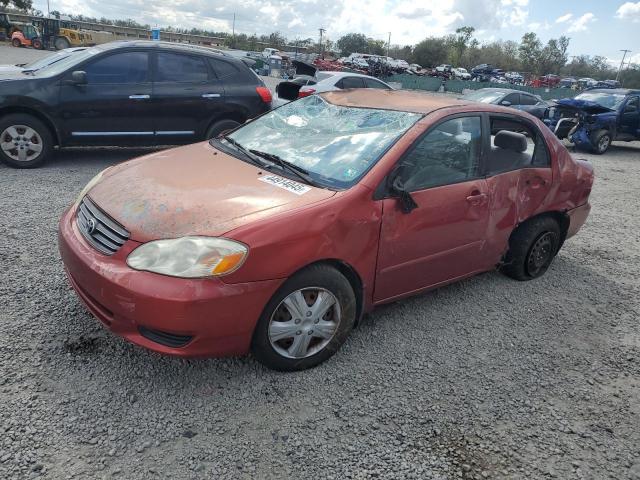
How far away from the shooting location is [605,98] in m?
13.4

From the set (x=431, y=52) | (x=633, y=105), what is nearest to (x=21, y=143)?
(x=633, y=105)

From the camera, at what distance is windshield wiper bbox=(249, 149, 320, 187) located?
295cm

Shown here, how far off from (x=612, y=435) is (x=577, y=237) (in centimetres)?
368

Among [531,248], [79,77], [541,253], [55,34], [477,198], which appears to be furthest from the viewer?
[55,34]

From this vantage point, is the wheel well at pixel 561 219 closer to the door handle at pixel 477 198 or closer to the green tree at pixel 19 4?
the door handle at pixel 477 198

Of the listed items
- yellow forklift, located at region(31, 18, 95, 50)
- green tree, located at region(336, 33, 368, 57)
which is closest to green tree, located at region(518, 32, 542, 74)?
green tree, located at region(336, 33, 368, 57)

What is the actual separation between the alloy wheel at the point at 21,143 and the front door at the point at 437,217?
5203 mm

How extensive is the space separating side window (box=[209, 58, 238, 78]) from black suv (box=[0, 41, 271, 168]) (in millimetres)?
14

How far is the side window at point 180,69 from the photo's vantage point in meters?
6.72

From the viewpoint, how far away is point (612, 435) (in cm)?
262

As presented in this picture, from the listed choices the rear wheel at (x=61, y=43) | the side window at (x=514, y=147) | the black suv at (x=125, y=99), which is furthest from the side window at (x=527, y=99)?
the rear wheel at (x=61, y=43)

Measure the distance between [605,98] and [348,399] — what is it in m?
14.1

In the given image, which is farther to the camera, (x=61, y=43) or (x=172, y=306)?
(x=61, y=43)

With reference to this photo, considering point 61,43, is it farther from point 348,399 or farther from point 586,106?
point 348,399
